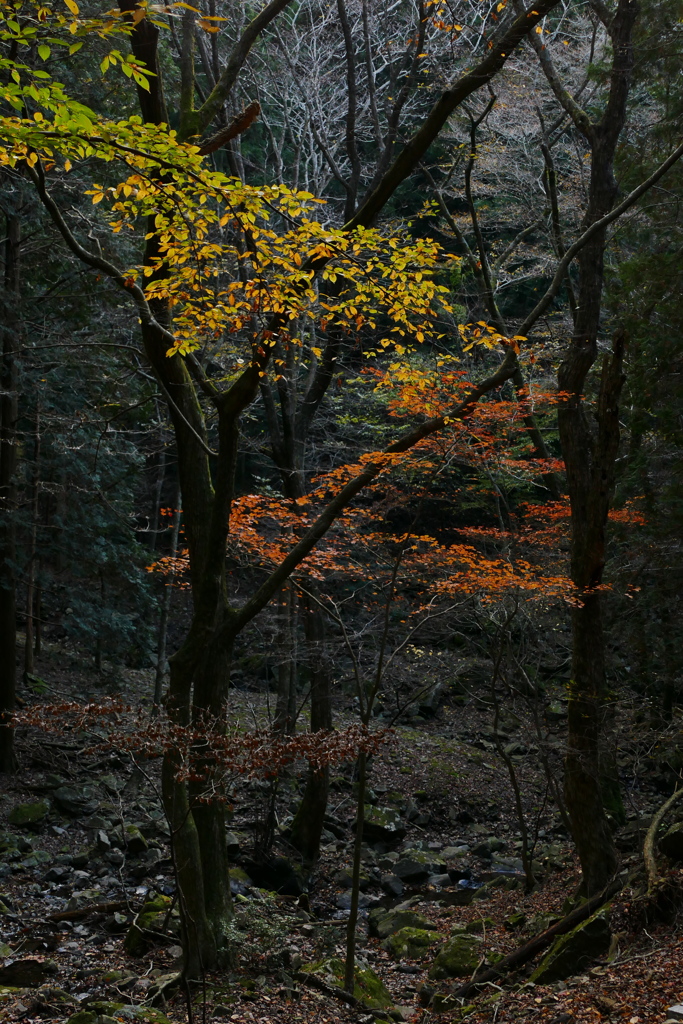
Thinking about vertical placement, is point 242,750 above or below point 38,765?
above

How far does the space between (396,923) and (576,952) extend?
3.40 meters

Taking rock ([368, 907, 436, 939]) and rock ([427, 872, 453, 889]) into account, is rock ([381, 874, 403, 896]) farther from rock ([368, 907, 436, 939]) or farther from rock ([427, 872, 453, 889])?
rock ([368, 907, 436, 939])

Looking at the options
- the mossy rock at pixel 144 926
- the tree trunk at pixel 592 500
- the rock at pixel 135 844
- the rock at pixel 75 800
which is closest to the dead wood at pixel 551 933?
the tree trunk at pixel 592 500

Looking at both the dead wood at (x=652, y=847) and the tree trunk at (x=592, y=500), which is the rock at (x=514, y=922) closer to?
the tree trunk at (x=592, y=500)

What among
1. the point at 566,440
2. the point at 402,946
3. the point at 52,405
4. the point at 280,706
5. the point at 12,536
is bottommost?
the point at 402,946

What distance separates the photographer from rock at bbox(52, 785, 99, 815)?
34.8 ft

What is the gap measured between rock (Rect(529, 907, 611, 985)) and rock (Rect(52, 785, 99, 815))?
6770 millimetres

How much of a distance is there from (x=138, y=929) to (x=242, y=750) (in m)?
2.66

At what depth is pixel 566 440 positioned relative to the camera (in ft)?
28.2

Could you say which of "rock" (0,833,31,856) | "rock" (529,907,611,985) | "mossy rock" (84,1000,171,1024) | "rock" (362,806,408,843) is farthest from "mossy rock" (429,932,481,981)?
"rock" (0,833,31,856)

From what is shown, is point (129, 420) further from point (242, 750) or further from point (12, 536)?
point (242, 750)

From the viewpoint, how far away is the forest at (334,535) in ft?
18.6

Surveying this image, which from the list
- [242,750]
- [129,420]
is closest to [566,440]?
[242,750]

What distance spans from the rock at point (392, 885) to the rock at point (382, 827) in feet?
4.60
